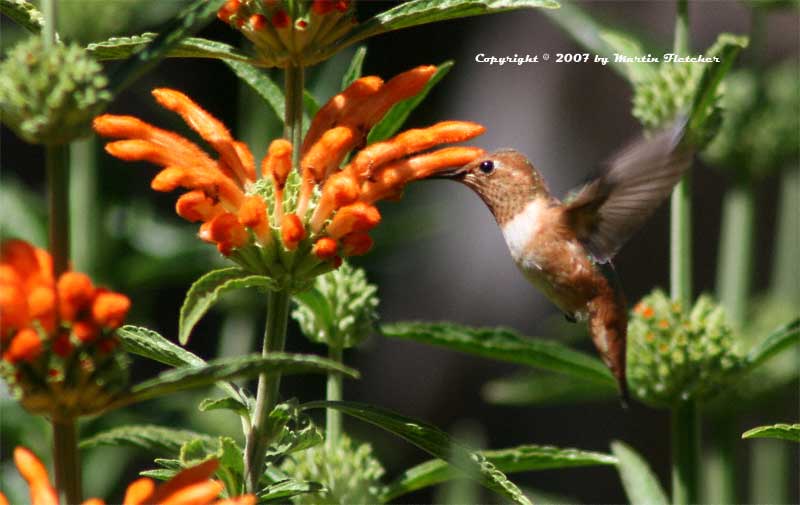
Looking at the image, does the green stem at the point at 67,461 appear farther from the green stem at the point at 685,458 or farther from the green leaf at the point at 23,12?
the green stem at the point at 685,458

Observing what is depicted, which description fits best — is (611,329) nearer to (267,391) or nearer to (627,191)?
(627,191)

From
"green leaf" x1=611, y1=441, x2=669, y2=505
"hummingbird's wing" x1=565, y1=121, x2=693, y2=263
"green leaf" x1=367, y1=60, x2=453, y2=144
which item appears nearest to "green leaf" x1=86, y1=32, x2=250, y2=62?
"green leaf" x1=367, y1=60, x2=453, y2=144

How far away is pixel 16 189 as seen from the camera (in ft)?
10.1

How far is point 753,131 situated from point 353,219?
1709 mm

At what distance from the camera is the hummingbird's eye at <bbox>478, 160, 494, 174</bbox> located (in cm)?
199

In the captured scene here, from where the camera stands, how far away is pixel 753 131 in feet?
9.24

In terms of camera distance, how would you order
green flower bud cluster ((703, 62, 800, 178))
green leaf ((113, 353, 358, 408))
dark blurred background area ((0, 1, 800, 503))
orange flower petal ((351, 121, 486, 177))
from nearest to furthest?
green leaf ((113, 353, 358, 408))
orange flower petal ((351, 121, 486, 177))
green flower bud cluster ((703, 62, 800, 178))
dark blurred background area ((0, 1, 800, 503))

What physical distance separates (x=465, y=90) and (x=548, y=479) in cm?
143

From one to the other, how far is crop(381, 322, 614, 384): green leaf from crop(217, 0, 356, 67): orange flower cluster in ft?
1.54

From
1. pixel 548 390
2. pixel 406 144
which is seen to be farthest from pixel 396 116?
pixel 548 390

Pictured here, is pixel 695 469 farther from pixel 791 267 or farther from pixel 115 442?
pixel 791 267

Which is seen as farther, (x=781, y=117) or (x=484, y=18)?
(x=484, y=18)

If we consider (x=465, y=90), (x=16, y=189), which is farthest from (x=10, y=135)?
(x=465, y=90)

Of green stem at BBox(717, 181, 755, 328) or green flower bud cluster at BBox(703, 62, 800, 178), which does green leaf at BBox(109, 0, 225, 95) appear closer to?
green stem at BBox(717, 181, 755, 328)
